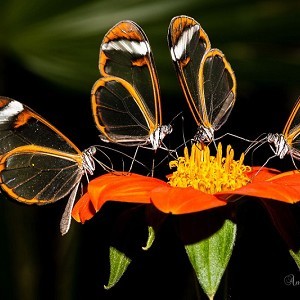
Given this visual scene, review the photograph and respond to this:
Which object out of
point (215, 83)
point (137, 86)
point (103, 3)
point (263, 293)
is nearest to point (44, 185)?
point (137, 86)

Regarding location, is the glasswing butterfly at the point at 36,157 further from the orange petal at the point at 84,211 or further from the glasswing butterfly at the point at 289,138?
the glasswing butterfly at the point at 289,138

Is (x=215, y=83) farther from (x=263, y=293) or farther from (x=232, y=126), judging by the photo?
(x=232, y=126)

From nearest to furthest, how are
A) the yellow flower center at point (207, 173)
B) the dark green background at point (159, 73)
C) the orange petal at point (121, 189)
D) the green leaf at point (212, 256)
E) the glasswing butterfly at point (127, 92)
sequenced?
the green leaf at point (212, 256) → the orange petal at point (121, 189) → the yellow flower center at point (207, 173) → the glasswing butterfly at point (127, 92) → the dark green background at point (159, 73)

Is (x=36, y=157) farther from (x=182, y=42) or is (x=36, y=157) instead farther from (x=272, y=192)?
(x=272, y=192)

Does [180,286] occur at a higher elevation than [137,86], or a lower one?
lower

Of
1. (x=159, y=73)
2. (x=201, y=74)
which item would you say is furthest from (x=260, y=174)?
(x=159, y=73)

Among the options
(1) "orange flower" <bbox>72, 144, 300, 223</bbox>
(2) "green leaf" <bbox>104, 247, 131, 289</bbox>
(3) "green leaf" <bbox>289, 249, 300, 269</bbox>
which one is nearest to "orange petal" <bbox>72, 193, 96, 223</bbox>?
(1) "orange flower" <bbox>72, 144, 300, 223</bbox>

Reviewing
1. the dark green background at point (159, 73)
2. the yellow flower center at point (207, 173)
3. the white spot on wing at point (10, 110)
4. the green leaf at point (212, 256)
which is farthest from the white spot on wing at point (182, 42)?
the dark green background at point (159, 73)

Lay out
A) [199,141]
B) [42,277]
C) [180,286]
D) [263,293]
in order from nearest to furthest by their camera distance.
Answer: [199,141], [263,293], [180,286], [42,277]
